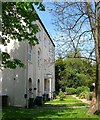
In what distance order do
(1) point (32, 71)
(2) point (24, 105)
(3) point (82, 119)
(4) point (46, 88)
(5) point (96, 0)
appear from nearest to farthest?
1. (3) point (82, 119)
2. (5) point (96, 0)
3. (2) point (24, 105)
4. (1) point (32, 71)
5. (4) point (46, 88)

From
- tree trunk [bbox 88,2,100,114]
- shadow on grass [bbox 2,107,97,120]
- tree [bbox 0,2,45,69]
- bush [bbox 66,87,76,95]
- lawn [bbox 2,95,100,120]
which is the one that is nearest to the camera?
tree [bbox 0,2,45,69]

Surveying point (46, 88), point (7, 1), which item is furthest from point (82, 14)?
point (46, 88)

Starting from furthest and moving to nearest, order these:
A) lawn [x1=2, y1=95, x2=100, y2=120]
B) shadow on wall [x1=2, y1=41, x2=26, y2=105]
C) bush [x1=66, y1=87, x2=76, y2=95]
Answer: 1. bush [x1=66, y1=87, x2=76, y2=95]
2. shadow on wall [x1=2, y1=41, x2=26, y2=105]
3. lawn [x1=2, y1=95, x2=100, y2=120]

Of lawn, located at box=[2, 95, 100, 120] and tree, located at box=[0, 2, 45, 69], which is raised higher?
tree, located at box=[0, 2, 45, 69]

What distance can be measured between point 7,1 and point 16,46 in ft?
46.2

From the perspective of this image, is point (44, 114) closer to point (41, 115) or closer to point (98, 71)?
point (41, 115)

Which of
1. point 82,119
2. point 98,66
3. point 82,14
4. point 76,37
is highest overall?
point 82,14

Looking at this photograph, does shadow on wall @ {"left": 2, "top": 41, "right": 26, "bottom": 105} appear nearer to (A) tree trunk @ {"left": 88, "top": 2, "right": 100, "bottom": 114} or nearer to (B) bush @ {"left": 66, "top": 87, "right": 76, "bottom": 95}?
(A) tree trunk @ {"left": 88, "top": 2, "right": 100, "bottom": 114}

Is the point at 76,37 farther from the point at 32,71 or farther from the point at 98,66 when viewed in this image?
the point at 32,71

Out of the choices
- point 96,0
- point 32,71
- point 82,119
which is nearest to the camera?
point 82,119

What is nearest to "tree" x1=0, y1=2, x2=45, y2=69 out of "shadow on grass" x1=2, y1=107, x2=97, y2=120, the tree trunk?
"shadow on grass" x1=2, y1=107, x2=97, y2=120

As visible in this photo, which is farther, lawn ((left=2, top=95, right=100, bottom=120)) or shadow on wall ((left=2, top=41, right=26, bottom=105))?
shadow on wall ((left=2, top=41, right=26, bottom=105))

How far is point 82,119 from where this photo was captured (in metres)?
15.1

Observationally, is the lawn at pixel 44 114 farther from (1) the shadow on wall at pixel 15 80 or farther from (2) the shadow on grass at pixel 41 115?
(1) the shadow on wall at pixel 15 80
